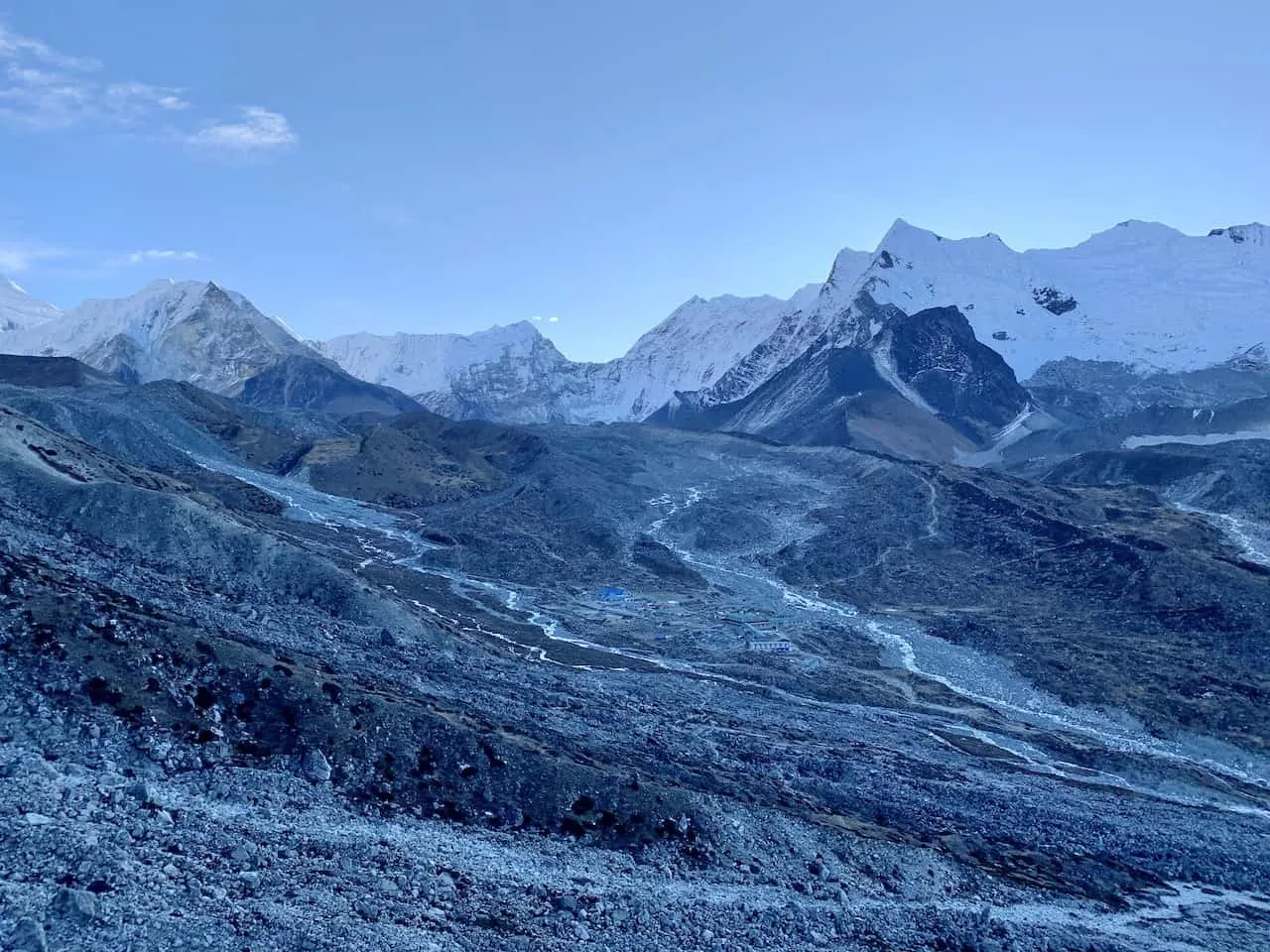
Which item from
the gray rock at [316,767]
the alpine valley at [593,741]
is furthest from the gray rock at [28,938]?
the gray rock at [316,767]

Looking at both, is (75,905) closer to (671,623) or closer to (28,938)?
(28,938)

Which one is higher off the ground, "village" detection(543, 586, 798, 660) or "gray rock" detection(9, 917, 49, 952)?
"gray rock" detection(9, 917, 49, 952)

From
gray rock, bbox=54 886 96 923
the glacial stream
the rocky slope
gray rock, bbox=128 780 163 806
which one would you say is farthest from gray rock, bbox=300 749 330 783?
the glacial stream

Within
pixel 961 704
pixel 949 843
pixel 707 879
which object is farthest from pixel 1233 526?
pixel 707 879

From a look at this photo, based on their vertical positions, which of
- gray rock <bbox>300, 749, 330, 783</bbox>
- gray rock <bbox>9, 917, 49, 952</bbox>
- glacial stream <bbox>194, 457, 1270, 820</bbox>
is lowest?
glacial stream <bbox>194, 457, 1270, 820</bbox>

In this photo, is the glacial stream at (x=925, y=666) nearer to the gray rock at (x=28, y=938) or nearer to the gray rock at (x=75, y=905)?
the gray rock at (x=75, y=905)

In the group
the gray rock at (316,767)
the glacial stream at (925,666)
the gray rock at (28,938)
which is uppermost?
the gray rock at (316,767)

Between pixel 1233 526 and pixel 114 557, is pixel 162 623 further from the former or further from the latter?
pixel 1233 526

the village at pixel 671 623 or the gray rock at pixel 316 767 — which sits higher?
the gray rock at pixel 316 767

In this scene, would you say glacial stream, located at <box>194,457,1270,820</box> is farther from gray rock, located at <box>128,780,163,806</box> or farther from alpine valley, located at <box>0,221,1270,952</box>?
gray rock, located at <box>128,780,163,806</box>

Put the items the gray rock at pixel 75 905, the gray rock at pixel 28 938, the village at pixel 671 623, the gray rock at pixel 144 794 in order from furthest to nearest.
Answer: the village at pixel 671 623
the gray rock at pixel 144 794
the gray rock at pixel 75 905
the gray rock at pixel 28 938

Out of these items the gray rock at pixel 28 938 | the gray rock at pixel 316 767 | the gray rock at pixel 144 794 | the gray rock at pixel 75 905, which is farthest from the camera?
the gray rock at pixel 316 767
